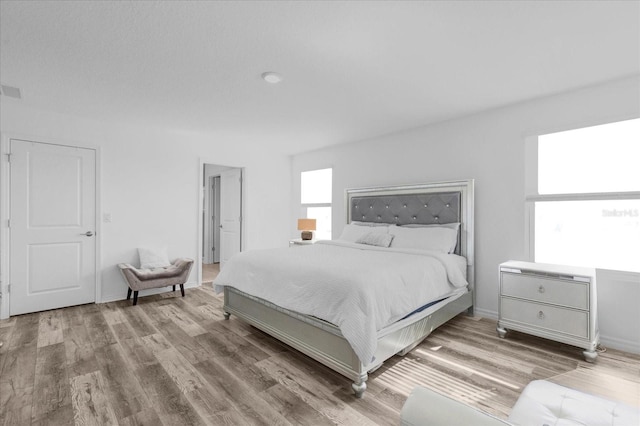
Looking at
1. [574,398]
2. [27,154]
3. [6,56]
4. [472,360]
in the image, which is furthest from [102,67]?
[472,360]

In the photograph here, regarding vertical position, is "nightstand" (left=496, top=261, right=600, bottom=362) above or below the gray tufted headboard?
below

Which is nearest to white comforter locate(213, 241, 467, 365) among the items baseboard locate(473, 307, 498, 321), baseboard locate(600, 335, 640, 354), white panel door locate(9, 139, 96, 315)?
baseboard locate(473, 307, 498, 321)

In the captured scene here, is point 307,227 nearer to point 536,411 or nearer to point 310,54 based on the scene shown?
point 310,54

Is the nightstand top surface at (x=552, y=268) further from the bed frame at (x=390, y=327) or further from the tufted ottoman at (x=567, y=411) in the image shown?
the tufted ottoman at (x=567, y=411)

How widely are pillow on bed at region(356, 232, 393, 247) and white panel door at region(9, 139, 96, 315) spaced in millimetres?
3456

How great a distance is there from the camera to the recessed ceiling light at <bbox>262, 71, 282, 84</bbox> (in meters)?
2.64

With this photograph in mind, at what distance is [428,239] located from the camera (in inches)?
140

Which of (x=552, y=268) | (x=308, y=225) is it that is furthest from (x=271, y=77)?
(x=552, y=268)

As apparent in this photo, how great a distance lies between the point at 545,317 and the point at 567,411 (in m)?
1.78

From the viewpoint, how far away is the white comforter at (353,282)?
6.82ft

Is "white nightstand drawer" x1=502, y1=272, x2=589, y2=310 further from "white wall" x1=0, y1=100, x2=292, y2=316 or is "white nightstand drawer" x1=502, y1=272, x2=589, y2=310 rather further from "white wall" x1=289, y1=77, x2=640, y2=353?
"white wall" x1=0, y1=100, x2=292, y2=316

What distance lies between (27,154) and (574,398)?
5.17 m

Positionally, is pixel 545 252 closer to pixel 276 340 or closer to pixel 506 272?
pixel 506 272

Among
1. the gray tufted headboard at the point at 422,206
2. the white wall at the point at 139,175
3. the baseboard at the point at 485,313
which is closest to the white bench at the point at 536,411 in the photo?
the baseboard at the point at 485,313
